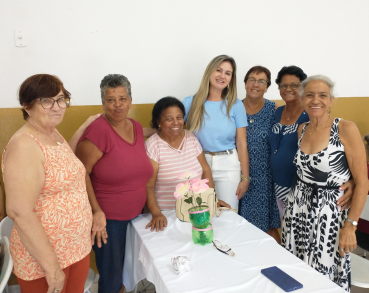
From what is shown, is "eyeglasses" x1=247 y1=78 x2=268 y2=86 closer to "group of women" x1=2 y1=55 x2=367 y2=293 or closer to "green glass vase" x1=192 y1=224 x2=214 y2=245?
"group of women" x1=2 y1=55 x2=367 y2=293

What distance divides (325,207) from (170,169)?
0.98m

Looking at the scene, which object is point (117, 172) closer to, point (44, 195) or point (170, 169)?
point (170, 169)

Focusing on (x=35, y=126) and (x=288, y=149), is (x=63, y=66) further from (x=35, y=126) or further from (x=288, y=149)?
(x=288, y=149)

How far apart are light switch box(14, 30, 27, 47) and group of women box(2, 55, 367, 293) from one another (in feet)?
2.93

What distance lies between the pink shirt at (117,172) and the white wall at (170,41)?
0.80 m

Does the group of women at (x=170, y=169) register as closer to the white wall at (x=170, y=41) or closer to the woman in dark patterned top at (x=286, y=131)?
the woman in dark patterned top at (x=286, y=131)

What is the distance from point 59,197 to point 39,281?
39cm

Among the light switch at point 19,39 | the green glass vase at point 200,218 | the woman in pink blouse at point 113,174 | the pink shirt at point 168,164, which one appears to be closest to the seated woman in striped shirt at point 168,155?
the pink shirt at point 168,164

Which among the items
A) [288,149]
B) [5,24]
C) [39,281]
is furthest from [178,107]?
[5,24]

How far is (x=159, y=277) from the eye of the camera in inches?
51.1

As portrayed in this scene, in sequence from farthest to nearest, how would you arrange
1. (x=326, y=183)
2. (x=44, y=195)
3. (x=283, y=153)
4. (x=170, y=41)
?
(x=170, y=41), (x=283, y=153), (x=326, y=183), (x=44, y=195)

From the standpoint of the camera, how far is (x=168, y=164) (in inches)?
77.2

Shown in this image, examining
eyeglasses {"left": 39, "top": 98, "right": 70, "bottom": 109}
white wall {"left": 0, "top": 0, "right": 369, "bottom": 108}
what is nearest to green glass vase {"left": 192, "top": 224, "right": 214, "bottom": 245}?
eyeglasses {"left": 39, "top": 98, "right": 70, "bottom": 109}

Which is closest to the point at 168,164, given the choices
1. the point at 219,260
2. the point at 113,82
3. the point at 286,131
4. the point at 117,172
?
the point at 117,172
